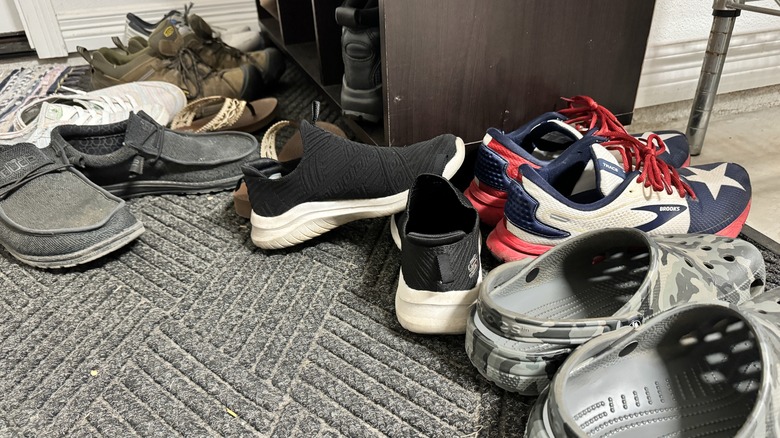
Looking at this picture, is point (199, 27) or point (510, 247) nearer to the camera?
point (510, 247)

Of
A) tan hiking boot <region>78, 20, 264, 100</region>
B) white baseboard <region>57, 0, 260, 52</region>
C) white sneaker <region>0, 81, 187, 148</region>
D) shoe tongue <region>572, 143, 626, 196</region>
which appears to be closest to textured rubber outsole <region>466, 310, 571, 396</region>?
shoe tongue <region>572, 143, 626, 196</region>

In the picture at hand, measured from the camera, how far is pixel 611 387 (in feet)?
1.77

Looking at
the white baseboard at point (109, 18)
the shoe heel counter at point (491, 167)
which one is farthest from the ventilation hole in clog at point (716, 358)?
the white baseboard at point (109, 18)

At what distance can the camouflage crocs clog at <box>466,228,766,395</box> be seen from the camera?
0.54 m

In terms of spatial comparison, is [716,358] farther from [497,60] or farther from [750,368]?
[497,60]

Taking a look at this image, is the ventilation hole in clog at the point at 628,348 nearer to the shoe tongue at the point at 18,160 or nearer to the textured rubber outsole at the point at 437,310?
the textured rubber outsole at the point at 437,310

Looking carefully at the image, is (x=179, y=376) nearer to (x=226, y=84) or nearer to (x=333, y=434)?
(x=333, y=434)

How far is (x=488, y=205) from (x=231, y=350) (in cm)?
40

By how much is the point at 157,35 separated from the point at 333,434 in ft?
3.50

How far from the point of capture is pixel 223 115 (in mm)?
1116

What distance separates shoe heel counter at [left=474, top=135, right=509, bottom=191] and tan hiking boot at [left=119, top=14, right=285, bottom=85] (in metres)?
0.76

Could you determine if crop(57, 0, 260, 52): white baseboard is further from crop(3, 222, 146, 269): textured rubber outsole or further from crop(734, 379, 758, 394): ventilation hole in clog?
Answer: crop(734, 379, 758, 394): ventilation hole in clog

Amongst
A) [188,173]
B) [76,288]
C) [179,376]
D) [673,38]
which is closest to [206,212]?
[188,173]

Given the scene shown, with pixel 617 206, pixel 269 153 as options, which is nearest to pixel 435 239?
pixel 617 206
